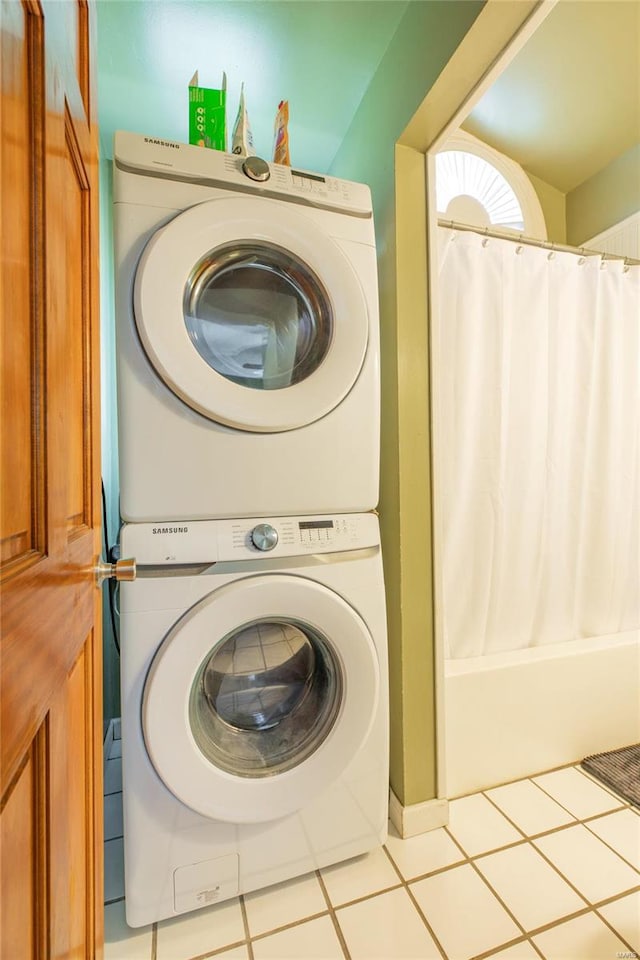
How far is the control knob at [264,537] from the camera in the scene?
3.18 ft

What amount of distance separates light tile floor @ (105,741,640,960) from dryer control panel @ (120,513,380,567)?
81 cm

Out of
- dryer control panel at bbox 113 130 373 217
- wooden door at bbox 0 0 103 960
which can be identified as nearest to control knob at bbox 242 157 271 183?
dryer control panel at bbox 113 130 373 217

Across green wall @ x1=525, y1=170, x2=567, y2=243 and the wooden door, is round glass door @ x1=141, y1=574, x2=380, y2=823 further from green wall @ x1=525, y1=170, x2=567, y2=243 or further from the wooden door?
green wall @ x1=525, y1=170, x2=567, y2=243

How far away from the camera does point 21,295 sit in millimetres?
357

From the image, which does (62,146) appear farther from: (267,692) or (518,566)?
(518,566)

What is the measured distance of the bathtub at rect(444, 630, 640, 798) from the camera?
1358mm

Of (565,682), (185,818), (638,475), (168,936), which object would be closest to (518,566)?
(565,682)

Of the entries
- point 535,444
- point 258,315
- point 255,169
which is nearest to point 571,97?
point 535,444

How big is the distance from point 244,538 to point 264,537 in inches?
1.7

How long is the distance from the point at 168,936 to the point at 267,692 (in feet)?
1.72

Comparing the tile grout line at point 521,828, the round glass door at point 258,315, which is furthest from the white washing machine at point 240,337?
the tile grout line at point 521,828

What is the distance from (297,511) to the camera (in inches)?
40.7

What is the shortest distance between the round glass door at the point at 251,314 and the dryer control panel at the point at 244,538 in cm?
22

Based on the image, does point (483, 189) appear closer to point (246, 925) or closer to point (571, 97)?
point (571, 97)
